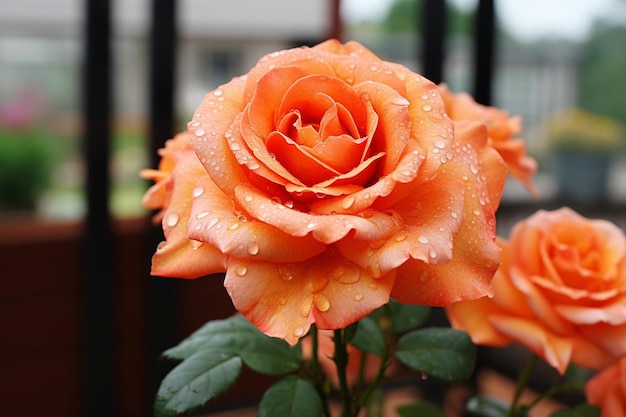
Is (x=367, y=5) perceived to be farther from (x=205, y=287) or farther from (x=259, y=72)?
(x=259, y=72)

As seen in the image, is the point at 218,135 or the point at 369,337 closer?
the point at 218,135

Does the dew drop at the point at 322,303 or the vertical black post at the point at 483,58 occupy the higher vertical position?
the vertical black post at the point at 483,58

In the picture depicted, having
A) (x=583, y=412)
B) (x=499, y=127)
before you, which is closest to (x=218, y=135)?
(x=499, y=127)

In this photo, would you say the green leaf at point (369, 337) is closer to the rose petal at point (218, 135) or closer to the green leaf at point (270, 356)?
the green leaf at point (270, 356)

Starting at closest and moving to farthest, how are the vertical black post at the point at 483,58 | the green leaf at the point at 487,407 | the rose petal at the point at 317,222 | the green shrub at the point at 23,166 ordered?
the rose petal at the point at 317,222 → the green leaf at the point at 487,407 → the vertical black post at the point at 483,58 → the green shrub at the point at 23,166

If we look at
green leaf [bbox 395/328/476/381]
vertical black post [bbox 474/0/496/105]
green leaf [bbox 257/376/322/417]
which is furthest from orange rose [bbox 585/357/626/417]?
vertical black post [bbox 474/0/496/105]

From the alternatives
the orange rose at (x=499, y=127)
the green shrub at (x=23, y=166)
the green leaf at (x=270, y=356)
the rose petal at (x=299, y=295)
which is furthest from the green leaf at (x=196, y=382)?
the green shrub at (x=23, y=166)

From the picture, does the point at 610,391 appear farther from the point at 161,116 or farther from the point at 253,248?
the point at 161,116
